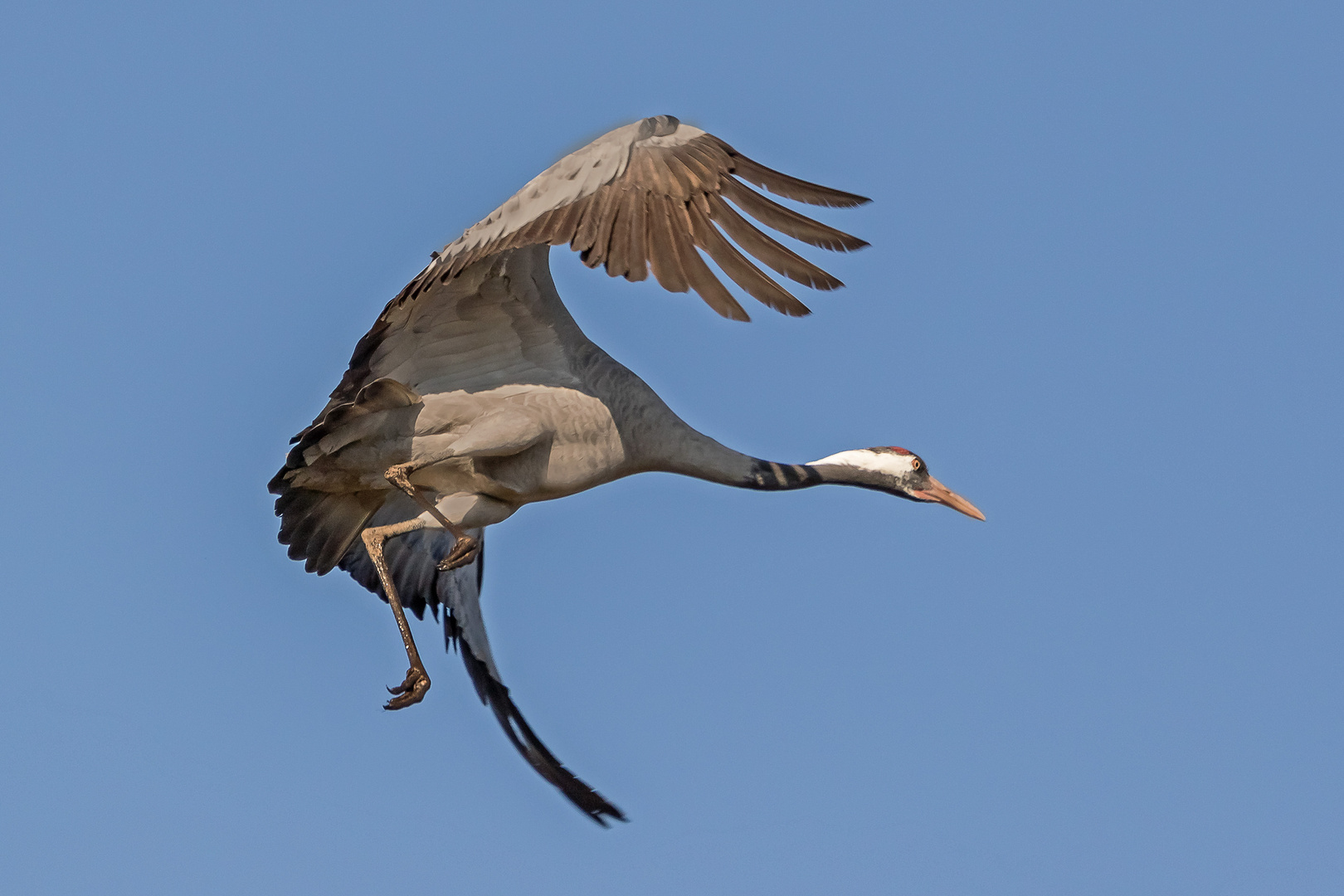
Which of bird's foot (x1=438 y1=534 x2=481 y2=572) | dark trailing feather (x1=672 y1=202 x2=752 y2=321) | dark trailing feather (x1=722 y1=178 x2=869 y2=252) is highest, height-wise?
dark trailing feather (x1=722 y1=178 x2=869 y2=252)

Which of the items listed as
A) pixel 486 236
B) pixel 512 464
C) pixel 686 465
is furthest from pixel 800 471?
pixel 486 236

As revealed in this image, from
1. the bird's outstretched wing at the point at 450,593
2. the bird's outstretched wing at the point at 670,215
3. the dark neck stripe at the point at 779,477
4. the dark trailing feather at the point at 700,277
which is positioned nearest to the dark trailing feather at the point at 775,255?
the bird's outstretched wing at the point at 670,215

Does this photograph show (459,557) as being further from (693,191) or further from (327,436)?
(693,191)

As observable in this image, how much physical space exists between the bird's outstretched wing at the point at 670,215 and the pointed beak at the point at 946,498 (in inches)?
113

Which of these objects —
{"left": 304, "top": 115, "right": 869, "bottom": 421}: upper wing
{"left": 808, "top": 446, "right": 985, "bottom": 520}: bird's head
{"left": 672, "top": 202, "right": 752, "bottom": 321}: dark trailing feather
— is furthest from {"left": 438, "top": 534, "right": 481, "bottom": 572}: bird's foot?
{"left": 672, "top": 202, "right": 752, "bottom": 321}: dark trailing feather

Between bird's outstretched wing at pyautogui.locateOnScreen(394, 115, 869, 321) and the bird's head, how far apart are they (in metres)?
2.53

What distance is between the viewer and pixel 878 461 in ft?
32.1

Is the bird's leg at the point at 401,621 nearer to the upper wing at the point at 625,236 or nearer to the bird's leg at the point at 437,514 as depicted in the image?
the bird's leg at the point at 437,514

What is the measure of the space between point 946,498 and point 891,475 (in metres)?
0.35

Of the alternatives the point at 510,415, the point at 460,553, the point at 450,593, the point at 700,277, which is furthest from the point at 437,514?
the point at 700,277

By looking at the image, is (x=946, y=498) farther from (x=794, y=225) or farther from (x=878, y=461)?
(x=794, y=225)

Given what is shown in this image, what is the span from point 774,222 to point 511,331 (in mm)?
2177

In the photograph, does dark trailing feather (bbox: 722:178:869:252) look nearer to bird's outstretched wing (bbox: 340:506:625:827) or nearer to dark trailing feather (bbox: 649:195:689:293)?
dark trailing feather (bbox: 649:195:689:293)

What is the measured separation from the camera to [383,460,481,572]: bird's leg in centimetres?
890
